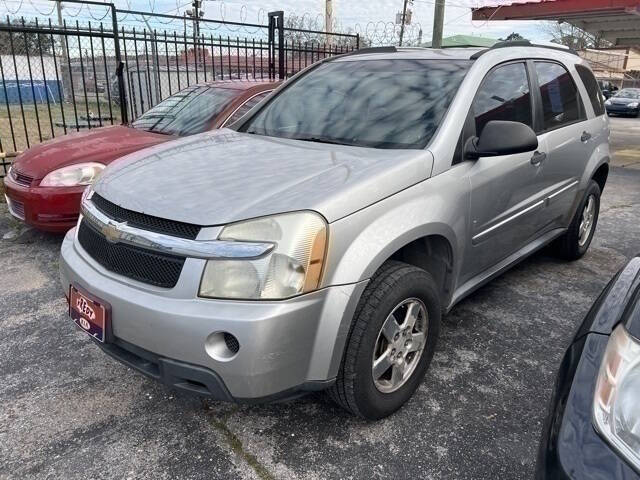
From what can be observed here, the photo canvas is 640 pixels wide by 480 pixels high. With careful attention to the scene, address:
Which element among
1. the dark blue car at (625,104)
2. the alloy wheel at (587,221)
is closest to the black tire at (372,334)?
the alloy wheel at (587,221)

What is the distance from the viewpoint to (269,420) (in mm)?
2457

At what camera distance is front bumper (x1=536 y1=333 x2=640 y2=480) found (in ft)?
3.99

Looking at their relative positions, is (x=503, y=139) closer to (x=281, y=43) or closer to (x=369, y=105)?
(x=369, y=105)

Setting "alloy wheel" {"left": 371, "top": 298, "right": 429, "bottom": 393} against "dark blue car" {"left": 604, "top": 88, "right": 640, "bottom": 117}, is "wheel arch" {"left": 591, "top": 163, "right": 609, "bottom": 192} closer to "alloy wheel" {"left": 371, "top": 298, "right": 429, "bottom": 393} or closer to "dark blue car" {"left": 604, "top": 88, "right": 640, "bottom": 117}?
"alloy wheel" {"left": 371, "top": 298, "right": 429, "bottom": 393}

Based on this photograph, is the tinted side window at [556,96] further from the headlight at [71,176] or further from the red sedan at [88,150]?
the headlight at [71,176]

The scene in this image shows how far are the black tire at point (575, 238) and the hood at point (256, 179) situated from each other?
7.73 feet

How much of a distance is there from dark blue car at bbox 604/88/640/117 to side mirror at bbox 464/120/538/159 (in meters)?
26.8

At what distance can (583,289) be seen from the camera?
3992mm

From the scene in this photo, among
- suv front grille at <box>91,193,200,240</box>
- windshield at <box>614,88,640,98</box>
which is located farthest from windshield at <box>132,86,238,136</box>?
windshield at <box>614,88,640,98</box>

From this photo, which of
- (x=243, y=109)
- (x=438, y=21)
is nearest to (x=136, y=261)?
(x=243, y=109)

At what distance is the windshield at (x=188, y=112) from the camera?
500cm

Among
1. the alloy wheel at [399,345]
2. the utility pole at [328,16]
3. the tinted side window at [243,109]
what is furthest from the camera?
the utility pole at [328,16]

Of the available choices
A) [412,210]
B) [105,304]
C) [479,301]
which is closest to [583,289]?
[479,301]

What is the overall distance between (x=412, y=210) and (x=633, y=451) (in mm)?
1314
